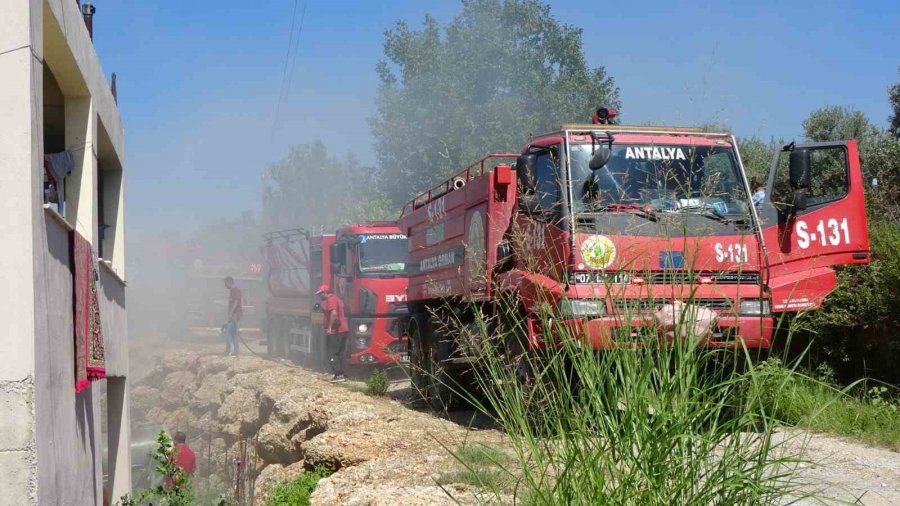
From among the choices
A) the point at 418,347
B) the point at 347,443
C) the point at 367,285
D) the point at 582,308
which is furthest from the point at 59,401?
the point at 367,285

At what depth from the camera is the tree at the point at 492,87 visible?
2541cm

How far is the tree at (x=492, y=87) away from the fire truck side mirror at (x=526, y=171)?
1599 cm

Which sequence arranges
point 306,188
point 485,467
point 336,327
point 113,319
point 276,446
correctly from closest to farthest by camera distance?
1. point 485,467
2. point 113,319
3. point 276,446
4. point 336,327
5. point 306,188

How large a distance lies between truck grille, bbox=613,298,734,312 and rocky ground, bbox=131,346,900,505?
23.5 inches

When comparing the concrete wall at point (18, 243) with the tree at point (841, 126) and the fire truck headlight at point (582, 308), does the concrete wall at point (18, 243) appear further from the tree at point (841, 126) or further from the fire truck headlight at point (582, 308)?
the tree at point (841, 126)

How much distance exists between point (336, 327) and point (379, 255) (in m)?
1.55

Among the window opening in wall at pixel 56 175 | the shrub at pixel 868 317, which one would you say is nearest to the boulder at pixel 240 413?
the window opening in wall at pixel 56 175

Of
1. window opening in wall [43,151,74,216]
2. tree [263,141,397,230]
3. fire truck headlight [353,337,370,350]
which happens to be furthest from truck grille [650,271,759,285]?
tree [263,141,397,230]

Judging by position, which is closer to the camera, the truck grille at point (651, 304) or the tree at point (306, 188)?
the truck grille at point (651, 304)

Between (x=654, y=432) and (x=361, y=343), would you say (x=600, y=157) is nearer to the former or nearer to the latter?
(x=654, y=432)

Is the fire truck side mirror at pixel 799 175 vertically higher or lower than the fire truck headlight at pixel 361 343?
higher

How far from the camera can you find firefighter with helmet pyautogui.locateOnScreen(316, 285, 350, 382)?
54.7 feet

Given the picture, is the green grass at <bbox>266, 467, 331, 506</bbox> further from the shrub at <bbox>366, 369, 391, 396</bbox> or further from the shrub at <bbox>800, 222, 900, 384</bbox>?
the shrub at <bbox>800, 222, 900, 384</bbox>

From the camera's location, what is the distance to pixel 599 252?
4824 millimetres
